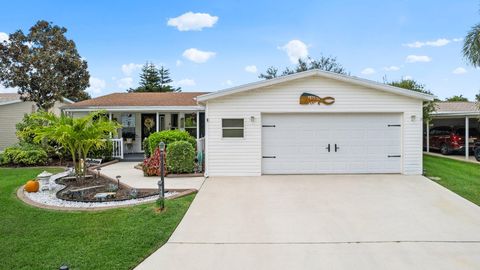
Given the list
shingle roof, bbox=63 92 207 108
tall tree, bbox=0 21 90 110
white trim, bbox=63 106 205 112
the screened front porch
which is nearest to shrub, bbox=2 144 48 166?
white trim, bbox=63 106 205 112

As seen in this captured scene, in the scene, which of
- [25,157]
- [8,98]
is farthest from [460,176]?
[8,98]

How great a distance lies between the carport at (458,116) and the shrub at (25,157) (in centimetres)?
1830

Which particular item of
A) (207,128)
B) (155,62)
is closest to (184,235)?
(207,128)

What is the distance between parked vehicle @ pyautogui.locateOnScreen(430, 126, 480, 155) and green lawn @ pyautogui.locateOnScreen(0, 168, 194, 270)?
15947 mm

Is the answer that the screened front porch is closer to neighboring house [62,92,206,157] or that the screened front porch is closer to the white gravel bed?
neighboring house [62,92,206,157]

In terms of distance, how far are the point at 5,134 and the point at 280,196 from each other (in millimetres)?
20260

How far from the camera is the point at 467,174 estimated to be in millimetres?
11141

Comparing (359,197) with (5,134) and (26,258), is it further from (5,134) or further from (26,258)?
(5,134)

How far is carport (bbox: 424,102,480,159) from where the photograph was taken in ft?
51.2

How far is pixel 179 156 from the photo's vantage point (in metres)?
10.9

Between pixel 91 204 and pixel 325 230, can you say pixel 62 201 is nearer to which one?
pixel 91 204

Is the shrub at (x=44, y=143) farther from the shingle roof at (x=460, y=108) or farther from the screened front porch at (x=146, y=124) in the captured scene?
the shingle roof at (x=460, y=108)

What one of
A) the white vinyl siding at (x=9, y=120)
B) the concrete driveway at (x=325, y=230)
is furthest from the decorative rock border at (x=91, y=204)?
the white vinyl siding at (x=9, y=120)

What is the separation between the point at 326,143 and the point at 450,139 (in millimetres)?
10385
